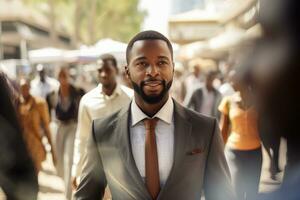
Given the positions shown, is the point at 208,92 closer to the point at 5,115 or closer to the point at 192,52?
the point at 5,115

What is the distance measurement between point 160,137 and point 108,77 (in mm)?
2574

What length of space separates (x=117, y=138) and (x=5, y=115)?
602 millimetres

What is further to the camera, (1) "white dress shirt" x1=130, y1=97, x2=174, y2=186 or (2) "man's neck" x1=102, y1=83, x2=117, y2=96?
(2) "man's neck" x1=102, y1=83, x2=117, y2=96

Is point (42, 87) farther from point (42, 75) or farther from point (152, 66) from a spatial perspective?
point (152, 66)

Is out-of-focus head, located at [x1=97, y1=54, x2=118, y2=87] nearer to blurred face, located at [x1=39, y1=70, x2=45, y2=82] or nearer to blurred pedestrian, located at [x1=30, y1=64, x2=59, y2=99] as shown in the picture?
blurred pedestrian, located at [x1=30, y1=64, x2=59, y2=99]

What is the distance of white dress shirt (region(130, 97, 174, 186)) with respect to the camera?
2367 millimetres

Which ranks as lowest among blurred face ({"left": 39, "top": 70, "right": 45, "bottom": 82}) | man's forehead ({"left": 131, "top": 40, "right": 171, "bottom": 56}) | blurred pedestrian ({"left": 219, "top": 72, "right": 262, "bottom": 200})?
blurred pedestrian ({"left": 219, "top": 72, "right": 262, "bottom": 200})

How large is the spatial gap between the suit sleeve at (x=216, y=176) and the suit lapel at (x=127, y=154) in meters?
0.28

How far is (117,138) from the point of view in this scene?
2.41 m

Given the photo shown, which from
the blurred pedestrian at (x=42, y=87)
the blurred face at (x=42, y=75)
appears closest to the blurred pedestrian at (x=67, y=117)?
the blurred pedestrian at (x=42, y=87)

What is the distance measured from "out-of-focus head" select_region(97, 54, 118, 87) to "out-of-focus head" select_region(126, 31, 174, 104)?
246 centimetres

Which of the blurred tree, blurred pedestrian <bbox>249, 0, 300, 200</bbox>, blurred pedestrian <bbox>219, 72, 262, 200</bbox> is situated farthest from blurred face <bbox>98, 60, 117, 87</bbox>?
the blurred tree

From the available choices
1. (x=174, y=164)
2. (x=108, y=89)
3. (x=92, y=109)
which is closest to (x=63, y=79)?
(x=108, y=89)

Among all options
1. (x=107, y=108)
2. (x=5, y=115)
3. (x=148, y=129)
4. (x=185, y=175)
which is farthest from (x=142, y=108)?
(x=107, y=108)
